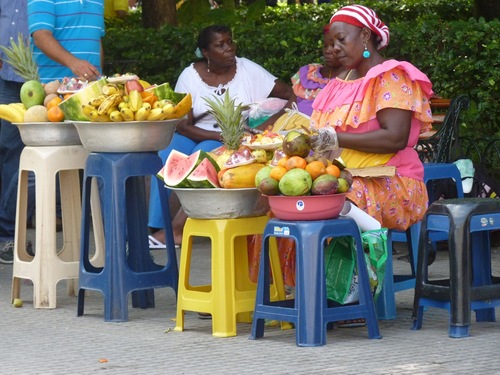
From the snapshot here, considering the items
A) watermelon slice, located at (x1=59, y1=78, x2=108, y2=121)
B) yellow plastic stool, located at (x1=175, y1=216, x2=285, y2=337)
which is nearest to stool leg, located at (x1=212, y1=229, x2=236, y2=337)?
yellow plastic stool, located at (x1=175, y1=216, x2=285, y2=337)

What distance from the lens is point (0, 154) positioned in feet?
28.8

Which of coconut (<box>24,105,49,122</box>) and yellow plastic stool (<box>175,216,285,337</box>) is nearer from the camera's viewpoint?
yellow plastic stool (<box>175,216,285,337</box>)

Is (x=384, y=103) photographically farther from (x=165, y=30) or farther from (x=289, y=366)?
(x=165, y=30)

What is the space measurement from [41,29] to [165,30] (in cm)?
281

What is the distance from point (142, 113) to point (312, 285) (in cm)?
139

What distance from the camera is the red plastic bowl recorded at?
5477 millimetres

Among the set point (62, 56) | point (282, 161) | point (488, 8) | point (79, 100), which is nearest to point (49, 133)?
point (79, 100)

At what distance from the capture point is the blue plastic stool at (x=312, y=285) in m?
5.48

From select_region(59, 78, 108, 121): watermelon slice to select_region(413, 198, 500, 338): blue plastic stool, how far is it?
1907 millimetres

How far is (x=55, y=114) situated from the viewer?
6688 mm

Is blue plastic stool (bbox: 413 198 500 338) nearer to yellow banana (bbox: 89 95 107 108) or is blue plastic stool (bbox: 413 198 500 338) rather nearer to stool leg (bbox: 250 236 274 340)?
stool leg (bbox: 250 236 274 340)

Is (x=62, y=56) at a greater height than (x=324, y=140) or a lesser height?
greater

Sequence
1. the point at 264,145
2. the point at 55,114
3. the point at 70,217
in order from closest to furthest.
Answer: the point at 264,145 → the point at 55,114 → the point at 70,217

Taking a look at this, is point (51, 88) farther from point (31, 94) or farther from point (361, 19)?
point (361, 19)
